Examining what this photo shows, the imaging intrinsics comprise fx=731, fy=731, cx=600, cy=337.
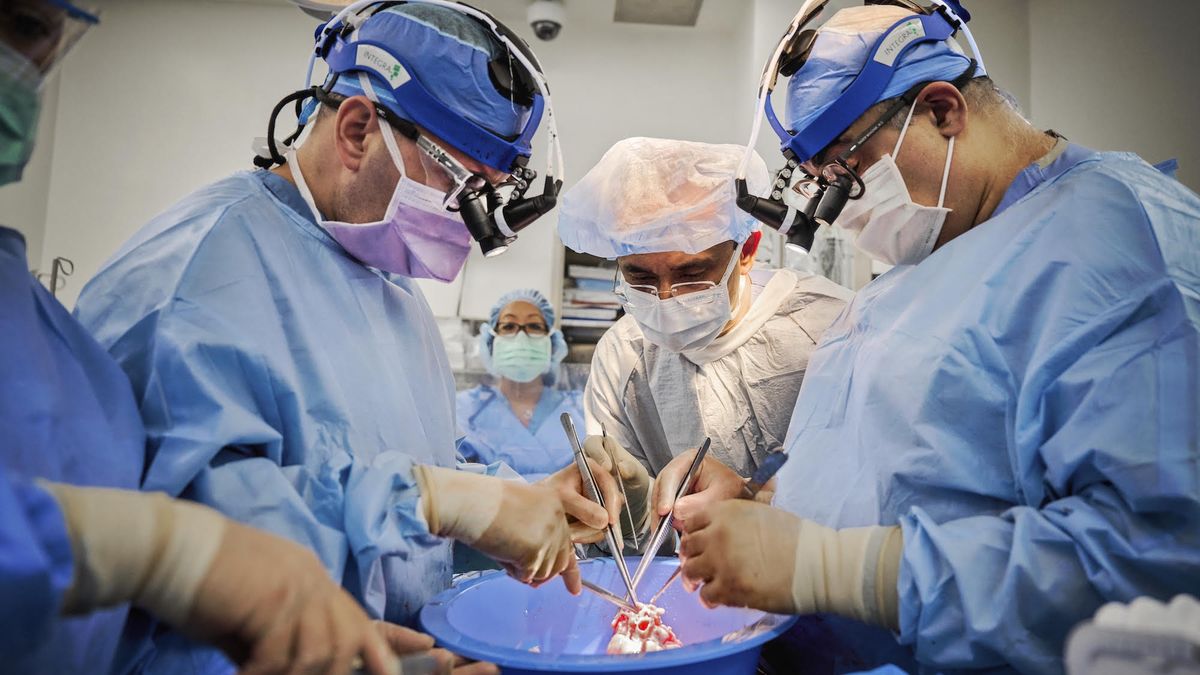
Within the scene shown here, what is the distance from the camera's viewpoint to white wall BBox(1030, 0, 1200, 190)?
2264 mm

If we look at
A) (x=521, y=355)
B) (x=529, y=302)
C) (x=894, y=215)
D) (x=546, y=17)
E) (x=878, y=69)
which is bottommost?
(x=521, y=355)

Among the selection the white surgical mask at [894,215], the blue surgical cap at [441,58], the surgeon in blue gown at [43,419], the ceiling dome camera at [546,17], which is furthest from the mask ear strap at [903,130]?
the ceiling dome camera at [546,17]

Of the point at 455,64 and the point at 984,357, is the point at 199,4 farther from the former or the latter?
the point at 984,357

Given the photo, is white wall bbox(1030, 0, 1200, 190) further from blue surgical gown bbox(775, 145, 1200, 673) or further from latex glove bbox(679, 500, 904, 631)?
latex glove bbox(679, 500, 904, 631)

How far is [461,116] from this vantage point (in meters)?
1.28

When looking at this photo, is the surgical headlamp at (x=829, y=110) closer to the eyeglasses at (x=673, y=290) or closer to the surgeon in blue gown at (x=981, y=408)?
the surgeon in blue gown at (x=981, y=408)

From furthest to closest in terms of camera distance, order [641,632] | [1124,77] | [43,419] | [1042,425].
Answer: [1124,77] < [641,632] < [1042,425] < [43,419]

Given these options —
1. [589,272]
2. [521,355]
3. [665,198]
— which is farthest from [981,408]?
[589,272]

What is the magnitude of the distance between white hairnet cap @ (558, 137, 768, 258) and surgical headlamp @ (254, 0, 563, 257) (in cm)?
50

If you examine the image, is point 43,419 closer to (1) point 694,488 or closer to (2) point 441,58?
(2) point 441,58

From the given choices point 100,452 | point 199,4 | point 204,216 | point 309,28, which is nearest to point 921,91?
point 204,216

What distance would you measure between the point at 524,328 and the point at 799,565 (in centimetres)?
343

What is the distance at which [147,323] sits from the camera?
36.5 inches

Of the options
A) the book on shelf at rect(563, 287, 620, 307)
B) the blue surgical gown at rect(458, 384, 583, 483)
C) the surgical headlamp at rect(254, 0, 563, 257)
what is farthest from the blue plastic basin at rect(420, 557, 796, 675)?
the book on shelf at rect(563, 287, 620, 307)
